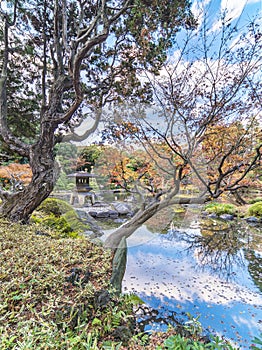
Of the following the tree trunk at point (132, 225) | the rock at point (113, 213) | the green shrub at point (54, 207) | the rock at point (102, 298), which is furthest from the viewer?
the rock at point (113, 213)

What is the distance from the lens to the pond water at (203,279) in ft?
8.55

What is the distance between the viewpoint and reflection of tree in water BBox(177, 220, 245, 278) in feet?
13.8

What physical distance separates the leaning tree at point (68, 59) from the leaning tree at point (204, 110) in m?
0.35

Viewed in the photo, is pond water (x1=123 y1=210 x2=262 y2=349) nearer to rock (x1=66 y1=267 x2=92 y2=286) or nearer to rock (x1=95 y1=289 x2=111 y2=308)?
rock (x1=95 y1=289 x2=111 y2=308)

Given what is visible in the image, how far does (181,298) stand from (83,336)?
2171 mm

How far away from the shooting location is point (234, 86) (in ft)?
9.46

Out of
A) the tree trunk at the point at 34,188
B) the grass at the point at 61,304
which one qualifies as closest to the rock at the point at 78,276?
the grass at the point at 61,304

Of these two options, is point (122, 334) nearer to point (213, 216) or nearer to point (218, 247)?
point (218, 247)

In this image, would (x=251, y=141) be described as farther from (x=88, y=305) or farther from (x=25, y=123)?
(x=25, y=123)

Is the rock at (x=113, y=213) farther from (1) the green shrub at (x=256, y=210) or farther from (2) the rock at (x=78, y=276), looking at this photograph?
(1) the green shrub at (x=256, y=210)

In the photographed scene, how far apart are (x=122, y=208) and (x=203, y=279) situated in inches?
102

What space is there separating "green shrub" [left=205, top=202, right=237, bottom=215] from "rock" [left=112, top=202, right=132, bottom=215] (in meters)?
5.08

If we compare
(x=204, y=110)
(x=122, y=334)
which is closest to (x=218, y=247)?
(x=204, y=110)

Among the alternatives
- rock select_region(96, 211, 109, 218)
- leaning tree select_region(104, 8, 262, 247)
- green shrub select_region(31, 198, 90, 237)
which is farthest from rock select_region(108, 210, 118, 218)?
leaning tree select_region(104, 8, 262, 247)
